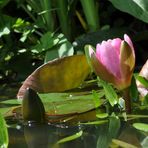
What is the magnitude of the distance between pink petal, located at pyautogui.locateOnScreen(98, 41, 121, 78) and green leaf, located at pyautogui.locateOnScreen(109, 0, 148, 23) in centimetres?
22

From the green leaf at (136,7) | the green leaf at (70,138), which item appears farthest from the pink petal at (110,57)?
the green leaf at (136,7)

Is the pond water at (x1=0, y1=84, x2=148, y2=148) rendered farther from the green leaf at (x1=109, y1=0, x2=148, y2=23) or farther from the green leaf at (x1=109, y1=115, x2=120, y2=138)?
the green leaf at (x1=109, y1=0, x2=148, y2=23)

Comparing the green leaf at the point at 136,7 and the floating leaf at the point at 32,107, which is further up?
the green leaf at the point at 136,7

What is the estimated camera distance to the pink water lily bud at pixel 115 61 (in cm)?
81

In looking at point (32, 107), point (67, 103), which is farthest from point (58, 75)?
point (32, 107)

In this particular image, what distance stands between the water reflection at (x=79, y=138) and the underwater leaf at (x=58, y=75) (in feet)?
0.56

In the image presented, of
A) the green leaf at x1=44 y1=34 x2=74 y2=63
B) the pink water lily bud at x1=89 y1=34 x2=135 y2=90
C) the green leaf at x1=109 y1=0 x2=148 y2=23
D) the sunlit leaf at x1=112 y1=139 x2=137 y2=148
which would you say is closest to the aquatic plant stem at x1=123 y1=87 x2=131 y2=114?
the pink water lily bud at x1=89 y1=34 x2=135 y2=90

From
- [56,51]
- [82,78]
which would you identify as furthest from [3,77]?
[82,78]

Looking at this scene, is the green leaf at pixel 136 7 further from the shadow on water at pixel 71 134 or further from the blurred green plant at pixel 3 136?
the blurred green plant at pixel 3 136

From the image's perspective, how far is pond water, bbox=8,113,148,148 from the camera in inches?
28.9

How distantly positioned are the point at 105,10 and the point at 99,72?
28.7 inches

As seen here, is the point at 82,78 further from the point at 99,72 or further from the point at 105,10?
the point at 105,10

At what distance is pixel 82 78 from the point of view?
107 centimetres

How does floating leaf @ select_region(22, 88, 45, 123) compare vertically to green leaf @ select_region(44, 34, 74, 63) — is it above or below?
below
